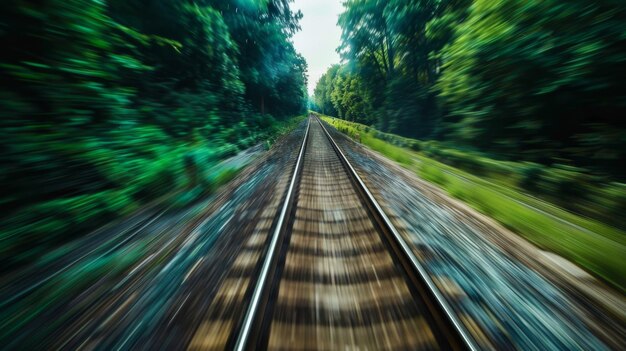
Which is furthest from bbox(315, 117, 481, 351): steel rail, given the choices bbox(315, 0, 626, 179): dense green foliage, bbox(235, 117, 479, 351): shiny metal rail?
bbox(315, 0, 626, 179): dense green foliage

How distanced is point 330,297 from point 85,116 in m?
5.95

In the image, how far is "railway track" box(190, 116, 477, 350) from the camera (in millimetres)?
1981

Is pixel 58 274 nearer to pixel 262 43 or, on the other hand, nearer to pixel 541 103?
pixel 541 103

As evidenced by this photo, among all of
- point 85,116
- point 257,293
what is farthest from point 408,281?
point 85,116

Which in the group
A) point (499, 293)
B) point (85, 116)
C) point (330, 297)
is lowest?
point (499, 293)

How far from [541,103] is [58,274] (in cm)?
1166

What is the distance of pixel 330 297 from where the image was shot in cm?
249

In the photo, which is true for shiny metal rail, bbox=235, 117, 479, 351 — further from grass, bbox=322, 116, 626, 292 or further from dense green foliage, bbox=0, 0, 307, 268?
dense green foliage, bbox=0, 0, 307, 268

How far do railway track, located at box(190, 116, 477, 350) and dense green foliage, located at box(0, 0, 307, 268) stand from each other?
355 centimetres

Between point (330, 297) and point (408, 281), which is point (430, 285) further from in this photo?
point (330, 297)

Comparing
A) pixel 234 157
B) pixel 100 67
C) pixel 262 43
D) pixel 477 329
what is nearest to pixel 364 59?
pixel 262 43

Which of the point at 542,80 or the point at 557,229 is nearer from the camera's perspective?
the point at 557,229

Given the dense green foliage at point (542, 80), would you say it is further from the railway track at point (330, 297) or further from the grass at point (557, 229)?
the railway track at point (330, 297)

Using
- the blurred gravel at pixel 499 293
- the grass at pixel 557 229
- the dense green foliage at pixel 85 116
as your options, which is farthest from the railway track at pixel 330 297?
the dense green foliage at pixel 85 116
